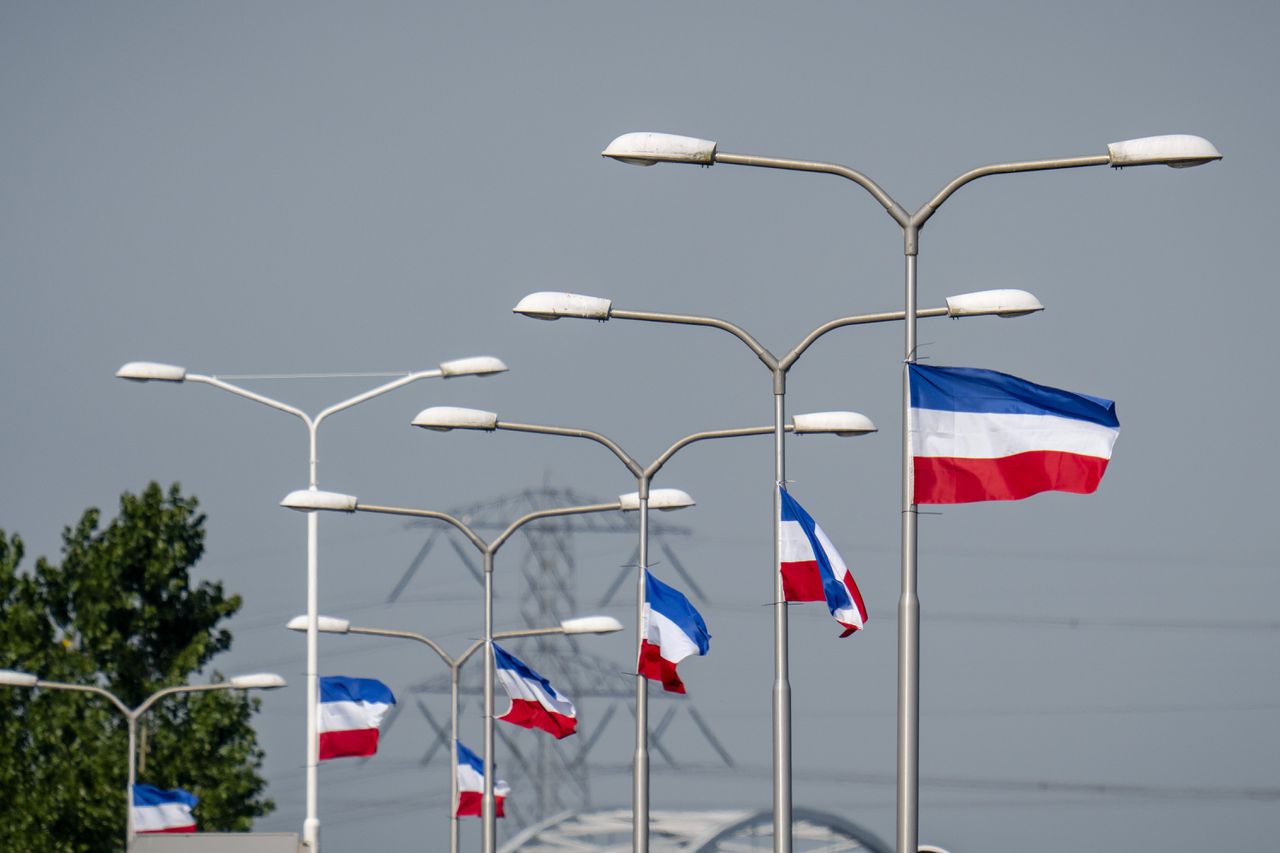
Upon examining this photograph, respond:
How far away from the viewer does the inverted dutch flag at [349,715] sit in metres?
45.9

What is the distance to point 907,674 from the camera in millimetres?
19734

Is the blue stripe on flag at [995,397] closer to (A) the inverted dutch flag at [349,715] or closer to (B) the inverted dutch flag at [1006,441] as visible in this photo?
(B) the inverted dutch flag at [1006,441]

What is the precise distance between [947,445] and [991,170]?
2.43 meters

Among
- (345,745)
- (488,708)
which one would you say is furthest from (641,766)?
(345,745)

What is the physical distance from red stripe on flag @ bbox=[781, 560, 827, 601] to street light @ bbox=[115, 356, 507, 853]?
44.8 ft

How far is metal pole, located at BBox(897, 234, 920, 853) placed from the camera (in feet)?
63.6

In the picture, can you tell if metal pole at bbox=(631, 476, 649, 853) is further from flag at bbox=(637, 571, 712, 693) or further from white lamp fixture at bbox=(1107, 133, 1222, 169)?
white lamp fixture at bbox=(1107, 133, 1222, 169)

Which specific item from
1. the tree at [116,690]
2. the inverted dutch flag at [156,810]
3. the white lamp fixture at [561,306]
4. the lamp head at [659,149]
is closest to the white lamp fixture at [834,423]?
the white lamp fixture at [561,306]

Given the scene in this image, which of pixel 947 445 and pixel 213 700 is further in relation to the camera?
pixel 213 700

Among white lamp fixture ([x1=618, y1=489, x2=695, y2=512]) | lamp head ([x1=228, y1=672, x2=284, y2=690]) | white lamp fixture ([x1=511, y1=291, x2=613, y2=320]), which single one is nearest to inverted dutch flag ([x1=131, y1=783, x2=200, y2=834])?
lamp head ([x1=228, y1=672, x2=284, y2=690])

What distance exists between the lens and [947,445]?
20109 millimetres

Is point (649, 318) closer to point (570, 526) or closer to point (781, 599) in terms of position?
point (781, 599)

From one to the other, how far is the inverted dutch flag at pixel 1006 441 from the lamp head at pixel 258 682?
1163 inches

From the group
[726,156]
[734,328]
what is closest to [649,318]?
Answer: [734,328]
